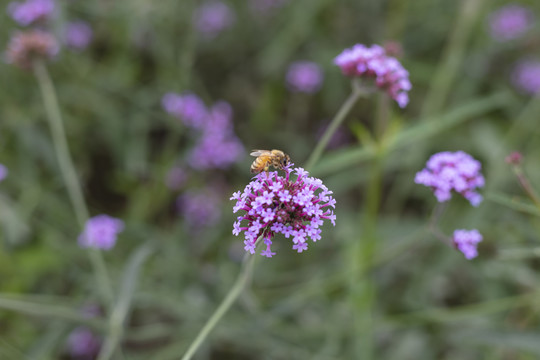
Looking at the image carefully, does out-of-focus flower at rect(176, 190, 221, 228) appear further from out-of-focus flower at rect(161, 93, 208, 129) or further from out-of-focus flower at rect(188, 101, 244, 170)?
out-of-focus flower at rect(161, 93, 208, 129)

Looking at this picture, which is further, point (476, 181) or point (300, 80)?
point (300, 80)

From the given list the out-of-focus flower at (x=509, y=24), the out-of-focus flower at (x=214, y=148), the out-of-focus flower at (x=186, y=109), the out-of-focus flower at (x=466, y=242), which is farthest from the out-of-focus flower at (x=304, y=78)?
the out-of-focus flower at (x=466, y=242)

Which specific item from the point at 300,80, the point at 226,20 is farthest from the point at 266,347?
the point at 226,20

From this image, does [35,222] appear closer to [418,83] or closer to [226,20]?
[226,20]

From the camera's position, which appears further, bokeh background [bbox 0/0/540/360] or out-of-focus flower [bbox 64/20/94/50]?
out-of-focus flower [bbox 64/20/94/50]

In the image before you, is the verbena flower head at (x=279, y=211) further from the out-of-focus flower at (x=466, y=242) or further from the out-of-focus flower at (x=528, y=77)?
the out-of-focus flower at (x=528, y=77)

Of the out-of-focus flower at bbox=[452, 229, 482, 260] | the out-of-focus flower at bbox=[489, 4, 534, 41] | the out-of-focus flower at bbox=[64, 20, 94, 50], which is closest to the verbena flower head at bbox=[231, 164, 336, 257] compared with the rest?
the out-of-focus flower at bbox=[452, 229, 482, 260]
